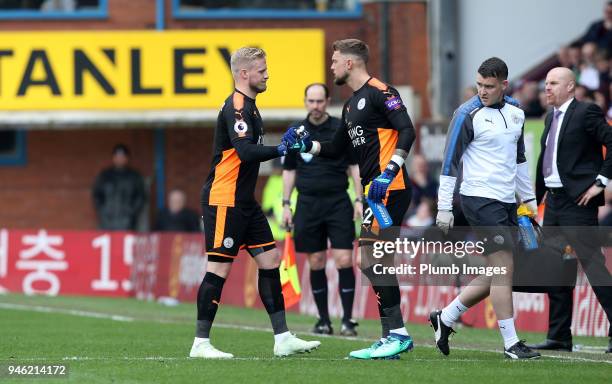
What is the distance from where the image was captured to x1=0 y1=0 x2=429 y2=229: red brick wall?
26.0 m

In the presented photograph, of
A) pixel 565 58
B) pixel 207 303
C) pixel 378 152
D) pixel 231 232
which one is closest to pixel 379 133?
pixel 378 152

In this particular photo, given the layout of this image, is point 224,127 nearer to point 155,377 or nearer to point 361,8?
point 155,377

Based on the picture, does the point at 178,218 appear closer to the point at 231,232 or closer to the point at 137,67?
the point at 137,67

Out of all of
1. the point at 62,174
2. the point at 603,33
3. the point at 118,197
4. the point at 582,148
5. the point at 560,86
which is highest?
the point at 603,33

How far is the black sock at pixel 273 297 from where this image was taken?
34.8 feet

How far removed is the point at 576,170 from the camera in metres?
11.7

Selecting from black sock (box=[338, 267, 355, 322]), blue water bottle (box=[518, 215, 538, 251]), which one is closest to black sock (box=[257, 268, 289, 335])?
blue water bottle (box=[518, 215, 538, 251])

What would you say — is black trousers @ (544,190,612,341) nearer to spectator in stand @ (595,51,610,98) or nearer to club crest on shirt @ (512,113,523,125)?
club crest on shirt @ (512,113,523,125)

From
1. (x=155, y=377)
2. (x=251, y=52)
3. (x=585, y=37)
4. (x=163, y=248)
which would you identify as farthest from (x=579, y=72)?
(x=155, y=377)

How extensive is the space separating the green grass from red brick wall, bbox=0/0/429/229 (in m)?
10.2

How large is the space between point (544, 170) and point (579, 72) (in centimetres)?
811

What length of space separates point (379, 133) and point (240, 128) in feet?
3.48

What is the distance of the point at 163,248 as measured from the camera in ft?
72.0

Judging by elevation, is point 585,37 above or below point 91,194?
above
